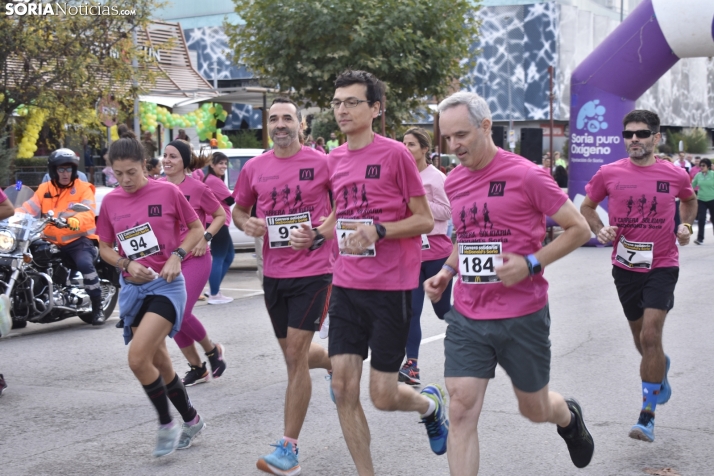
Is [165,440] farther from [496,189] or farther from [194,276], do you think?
[496,189]

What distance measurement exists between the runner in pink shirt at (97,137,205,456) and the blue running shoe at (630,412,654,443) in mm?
2475

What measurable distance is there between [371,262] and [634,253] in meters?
1.99

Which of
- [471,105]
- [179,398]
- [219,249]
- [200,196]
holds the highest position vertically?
[471,105]

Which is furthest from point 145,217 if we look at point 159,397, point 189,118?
point 189,118

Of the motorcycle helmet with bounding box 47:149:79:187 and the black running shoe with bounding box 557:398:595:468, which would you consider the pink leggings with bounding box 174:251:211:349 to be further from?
the motorcycle helmet with bounding box 47:149:79:187

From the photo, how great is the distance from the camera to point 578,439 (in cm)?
450

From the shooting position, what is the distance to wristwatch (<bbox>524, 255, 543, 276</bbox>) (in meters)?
3.93

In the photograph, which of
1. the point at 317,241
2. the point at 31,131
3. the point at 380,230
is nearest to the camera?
the point at 380,230

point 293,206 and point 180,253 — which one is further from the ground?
point 293,206

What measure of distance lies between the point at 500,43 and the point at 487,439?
57693 mm

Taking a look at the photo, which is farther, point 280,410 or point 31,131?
point 31,131

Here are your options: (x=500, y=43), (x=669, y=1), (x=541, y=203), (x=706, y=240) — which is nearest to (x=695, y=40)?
(x=669, y=1)

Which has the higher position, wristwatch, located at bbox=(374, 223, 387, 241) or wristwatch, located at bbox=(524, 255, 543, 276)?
wristwatch, located at bbox=(374, 223, 387, 241)

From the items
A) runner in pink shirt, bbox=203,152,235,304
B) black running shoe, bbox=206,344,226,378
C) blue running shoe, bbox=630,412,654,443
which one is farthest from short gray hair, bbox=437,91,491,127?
runner in pink shirt, bbox=203,152,235,304
